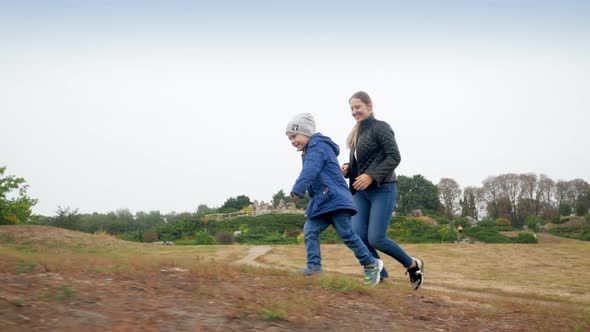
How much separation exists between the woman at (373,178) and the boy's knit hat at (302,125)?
630 millimetres

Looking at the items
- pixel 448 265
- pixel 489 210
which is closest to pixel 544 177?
pixel 489 210

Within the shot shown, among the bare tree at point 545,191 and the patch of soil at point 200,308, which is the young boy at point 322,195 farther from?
the bare tree at point 545,191

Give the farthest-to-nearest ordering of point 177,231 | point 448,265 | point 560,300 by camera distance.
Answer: point 177,231, point 448,265, point 560,300

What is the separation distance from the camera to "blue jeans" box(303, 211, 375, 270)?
4.80 metres

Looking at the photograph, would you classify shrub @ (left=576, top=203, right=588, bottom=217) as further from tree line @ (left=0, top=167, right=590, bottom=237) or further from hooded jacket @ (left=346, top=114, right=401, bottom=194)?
hooded jacket @ (left=346, top=114, right=401, bottom=194)

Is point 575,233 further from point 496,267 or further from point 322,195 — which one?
point 322,195

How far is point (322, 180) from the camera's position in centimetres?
488

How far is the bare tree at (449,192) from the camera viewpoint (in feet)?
131

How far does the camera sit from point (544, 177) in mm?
37375

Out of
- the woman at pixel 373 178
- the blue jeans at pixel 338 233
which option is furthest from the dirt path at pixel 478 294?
the blue jeans at pixel 338 233

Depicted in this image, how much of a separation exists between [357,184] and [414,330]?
206 cm

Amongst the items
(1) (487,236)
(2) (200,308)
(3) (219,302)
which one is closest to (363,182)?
(3) (219,302)

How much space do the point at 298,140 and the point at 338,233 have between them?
1.10 m

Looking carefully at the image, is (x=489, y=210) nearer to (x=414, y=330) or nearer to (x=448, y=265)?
(x=448, y=265)
